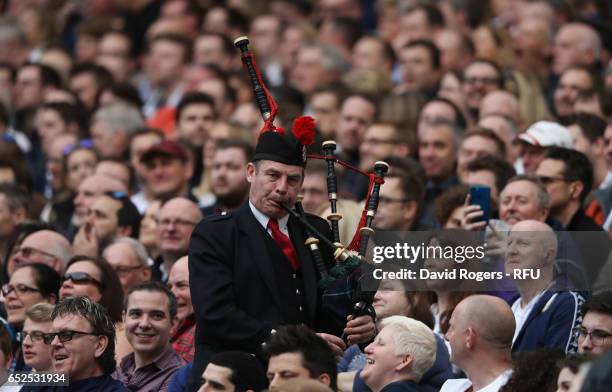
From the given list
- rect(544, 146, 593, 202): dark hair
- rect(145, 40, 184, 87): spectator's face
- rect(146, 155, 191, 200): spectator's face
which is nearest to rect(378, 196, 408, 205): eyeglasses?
rect(544, 146, 593, 202): dark hair

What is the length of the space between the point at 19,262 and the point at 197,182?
307 centimetres

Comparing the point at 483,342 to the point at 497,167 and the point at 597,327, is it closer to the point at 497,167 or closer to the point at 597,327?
the point at 597,327

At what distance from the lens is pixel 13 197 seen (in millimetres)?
14797

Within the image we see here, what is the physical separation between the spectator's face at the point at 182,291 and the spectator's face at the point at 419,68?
236 inches

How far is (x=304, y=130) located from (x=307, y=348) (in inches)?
54.4

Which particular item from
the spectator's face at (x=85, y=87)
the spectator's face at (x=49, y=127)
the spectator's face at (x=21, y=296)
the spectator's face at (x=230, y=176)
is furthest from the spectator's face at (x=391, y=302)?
the spectator's face at (x=85, y=87)

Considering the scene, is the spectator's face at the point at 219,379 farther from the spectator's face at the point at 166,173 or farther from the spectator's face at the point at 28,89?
the spectator's face at the point at 28,89

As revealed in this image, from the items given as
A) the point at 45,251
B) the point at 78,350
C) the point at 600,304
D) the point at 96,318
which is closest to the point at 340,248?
the point at 600,304

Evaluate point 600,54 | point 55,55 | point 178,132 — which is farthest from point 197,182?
point 55,55

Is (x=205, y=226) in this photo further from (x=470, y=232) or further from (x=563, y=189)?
(x=563, y=189)

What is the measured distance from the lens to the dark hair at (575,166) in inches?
487

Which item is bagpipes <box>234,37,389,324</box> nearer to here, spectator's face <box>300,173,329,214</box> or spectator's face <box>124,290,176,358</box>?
spectator's face <box>124,290,176,358</box>

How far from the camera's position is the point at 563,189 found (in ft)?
40.4

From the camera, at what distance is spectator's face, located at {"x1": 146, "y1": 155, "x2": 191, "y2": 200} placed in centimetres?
1498
